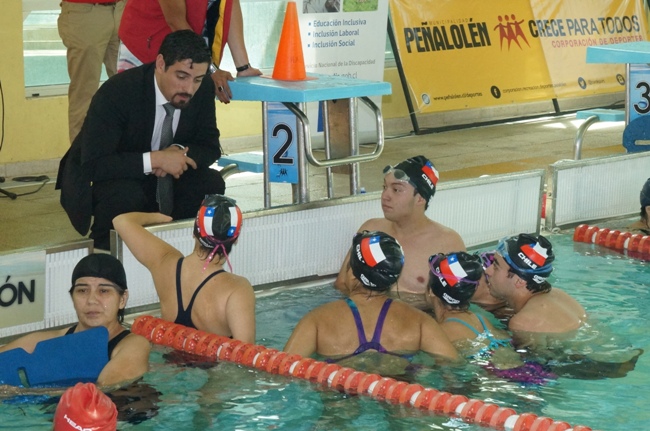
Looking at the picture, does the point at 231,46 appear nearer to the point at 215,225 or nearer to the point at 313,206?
the point at 313,206

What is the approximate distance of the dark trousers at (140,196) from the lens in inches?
219

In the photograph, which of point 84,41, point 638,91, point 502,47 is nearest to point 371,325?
point 84,41

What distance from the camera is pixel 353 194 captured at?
22.1 ft

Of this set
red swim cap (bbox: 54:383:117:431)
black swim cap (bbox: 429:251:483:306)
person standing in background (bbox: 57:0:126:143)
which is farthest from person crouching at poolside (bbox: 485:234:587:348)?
person standing in background (bbox: 57:0:126:143)

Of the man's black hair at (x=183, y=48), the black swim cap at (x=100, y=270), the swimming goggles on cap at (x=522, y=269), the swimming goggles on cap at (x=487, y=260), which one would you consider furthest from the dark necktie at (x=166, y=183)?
the swimming goggles on cap at (x=522, y=269)

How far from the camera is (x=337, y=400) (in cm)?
434

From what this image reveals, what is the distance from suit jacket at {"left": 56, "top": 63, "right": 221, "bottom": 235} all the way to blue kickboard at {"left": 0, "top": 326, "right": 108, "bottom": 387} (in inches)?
59.8

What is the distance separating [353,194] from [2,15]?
3.75 m

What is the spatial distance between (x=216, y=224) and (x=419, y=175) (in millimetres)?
1597

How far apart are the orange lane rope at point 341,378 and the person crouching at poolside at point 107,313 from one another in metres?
0.46

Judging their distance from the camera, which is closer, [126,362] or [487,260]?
→ [126,362]

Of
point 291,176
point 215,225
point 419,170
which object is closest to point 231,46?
point 291,176

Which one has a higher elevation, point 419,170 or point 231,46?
point 231,46

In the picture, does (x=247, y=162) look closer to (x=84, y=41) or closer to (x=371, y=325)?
(x=84, y=41)
